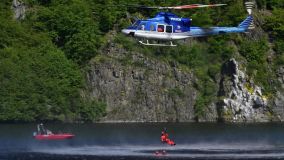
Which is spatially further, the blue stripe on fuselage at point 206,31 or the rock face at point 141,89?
the rock face at point 141,89

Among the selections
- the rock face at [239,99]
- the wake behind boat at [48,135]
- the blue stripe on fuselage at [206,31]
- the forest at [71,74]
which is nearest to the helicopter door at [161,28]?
the blue stripe on fuselage at [206,31]

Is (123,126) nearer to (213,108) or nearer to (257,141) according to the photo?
(213,108)

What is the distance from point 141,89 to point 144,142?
44.4 meters

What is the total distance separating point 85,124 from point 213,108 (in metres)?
21.8

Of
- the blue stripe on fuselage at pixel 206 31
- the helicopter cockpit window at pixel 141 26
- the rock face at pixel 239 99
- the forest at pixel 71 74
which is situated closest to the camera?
the helicopter cockpit window at pixel 141 26

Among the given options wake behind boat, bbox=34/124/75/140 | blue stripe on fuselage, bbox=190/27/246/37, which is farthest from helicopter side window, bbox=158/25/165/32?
wake behind boat, bbox=34/124/75/140

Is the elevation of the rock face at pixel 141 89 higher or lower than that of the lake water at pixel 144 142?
higher

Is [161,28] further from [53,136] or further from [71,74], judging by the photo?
[71,74]

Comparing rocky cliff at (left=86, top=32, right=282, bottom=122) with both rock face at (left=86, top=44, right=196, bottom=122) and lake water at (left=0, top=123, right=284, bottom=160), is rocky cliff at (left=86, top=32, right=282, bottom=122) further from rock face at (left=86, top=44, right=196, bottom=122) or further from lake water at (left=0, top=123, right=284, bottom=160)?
lake water at (left=0, top=123, right=284, bottom=160)

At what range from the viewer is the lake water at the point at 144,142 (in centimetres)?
13238

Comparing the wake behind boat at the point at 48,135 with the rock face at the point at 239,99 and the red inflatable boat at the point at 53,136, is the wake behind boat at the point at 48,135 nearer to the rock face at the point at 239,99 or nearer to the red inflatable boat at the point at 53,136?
the red inflatable boat at the point at 53,136

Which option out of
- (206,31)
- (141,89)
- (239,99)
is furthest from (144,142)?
(239,99)

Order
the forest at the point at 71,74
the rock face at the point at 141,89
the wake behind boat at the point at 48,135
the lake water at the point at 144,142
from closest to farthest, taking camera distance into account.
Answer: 1. the lake water at the point at 144,142
2. the wake behind boat at the point at 48,135
3. the forest at the point at 71,74
4. the rock face at the point at 141,89

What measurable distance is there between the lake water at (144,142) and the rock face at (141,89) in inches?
357
